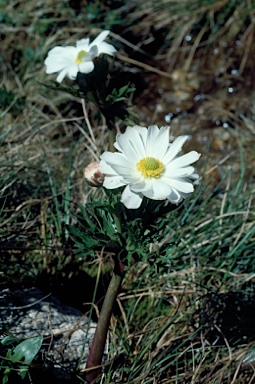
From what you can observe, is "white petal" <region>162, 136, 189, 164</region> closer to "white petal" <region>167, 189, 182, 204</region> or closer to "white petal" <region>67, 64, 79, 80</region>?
"white petal" <region>167, 189, 182, 204</region>

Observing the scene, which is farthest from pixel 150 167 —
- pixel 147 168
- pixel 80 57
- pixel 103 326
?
pixel 80 57

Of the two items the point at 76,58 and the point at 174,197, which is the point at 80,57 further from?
the point at 174,197

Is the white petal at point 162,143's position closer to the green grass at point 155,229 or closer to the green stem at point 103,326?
the green grass at point 155,229

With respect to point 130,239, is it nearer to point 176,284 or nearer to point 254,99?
point 176,284

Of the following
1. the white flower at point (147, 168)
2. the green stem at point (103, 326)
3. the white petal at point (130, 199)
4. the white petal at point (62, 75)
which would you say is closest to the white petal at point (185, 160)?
the white flower at point (147, 168)

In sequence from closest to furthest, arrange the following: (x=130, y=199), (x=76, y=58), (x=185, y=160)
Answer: (x=130, y=199) < (x=185, y=160) < (x=76, y=58)

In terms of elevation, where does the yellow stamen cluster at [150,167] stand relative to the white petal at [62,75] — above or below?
below
